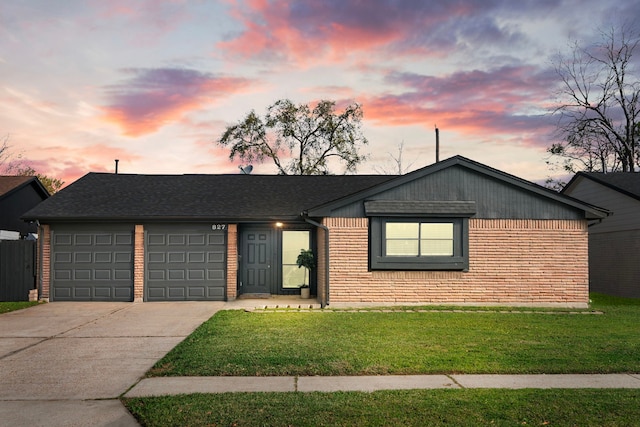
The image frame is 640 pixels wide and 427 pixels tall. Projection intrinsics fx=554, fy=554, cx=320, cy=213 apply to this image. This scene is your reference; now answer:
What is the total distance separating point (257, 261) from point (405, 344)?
31.1 ft

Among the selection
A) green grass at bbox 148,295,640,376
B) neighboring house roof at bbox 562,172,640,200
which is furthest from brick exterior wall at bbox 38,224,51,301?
neighboring house roof at bbox 562,172,640,200

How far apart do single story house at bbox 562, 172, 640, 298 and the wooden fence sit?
20.3 metres

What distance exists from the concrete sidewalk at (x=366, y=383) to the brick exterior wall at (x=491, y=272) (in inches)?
310

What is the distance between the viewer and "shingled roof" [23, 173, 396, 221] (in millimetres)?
17688

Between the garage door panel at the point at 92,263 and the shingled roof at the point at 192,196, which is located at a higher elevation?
the shingled roof at the point at 192,196

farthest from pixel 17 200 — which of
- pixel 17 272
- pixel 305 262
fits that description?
pixel 305 262

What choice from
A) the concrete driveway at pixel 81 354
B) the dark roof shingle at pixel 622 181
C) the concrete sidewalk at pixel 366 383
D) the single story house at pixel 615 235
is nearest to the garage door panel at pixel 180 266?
the concrete driveway at pixel 81 354

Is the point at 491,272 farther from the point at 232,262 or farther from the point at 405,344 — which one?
the point at 232,262

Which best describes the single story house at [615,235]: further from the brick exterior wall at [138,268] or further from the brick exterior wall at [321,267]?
the brick exterior wall at [138,268]

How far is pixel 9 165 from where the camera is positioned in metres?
47.4

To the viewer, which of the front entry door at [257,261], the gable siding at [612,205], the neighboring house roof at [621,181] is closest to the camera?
the front entry door at [257,261]

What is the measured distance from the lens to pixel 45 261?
17859 millimetres

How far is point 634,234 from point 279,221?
13.8 metres

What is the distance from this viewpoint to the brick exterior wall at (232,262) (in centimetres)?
1770
